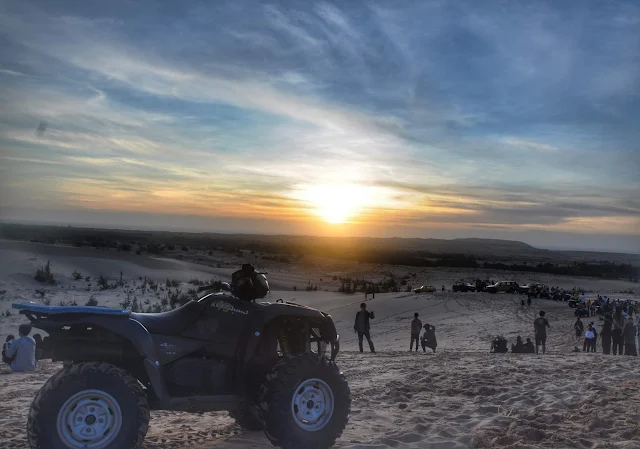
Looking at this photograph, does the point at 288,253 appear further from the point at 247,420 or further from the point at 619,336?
the point at 247,420

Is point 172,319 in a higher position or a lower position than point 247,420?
higher

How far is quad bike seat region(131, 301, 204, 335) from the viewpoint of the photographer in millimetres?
4891

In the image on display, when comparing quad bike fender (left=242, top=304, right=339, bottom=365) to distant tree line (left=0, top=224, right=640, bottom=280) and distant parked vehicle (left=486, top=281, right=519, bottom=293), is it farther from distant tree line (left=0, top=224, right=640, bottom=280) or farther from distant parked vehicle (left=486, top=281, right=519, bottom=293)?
distant tree line (left=0, top=224, right=640, bottom=280)

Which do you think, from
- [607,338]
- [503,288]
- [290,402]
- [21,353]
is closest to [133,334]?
[290,402]

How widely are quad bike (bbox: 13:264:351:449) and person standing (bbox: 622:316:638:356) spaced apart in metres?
12.3

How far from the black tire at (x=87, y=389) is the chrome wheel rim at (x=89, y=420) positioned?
29 millimetres

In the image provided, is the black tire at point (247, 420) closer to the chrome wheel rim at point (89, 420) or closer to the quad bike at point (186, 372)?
the quad bike at point (186, 372)

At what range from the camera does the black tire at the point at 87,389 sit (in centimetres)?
418

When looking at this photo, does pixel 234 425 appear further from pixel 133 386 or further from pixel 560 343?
pixel 560 343

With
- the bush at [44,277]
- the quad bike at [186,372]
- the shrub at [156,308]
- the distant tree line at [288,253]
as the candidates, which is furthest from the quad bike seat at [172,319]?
the distant tree line at [288,253]

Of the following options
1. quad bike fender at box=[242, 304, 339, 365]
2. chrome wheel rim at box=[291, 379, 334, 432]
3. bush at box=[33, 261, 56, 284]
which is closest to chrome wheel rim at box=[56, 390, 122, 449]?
quad bike fender at box=[242, 304, 339, 365]

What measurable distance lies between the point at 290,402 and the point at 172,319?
4.21 feet

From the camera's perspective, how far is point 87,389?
14.1 ft

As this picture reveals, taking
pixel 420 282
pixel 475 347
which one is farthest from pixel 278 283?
pixel 475 347
